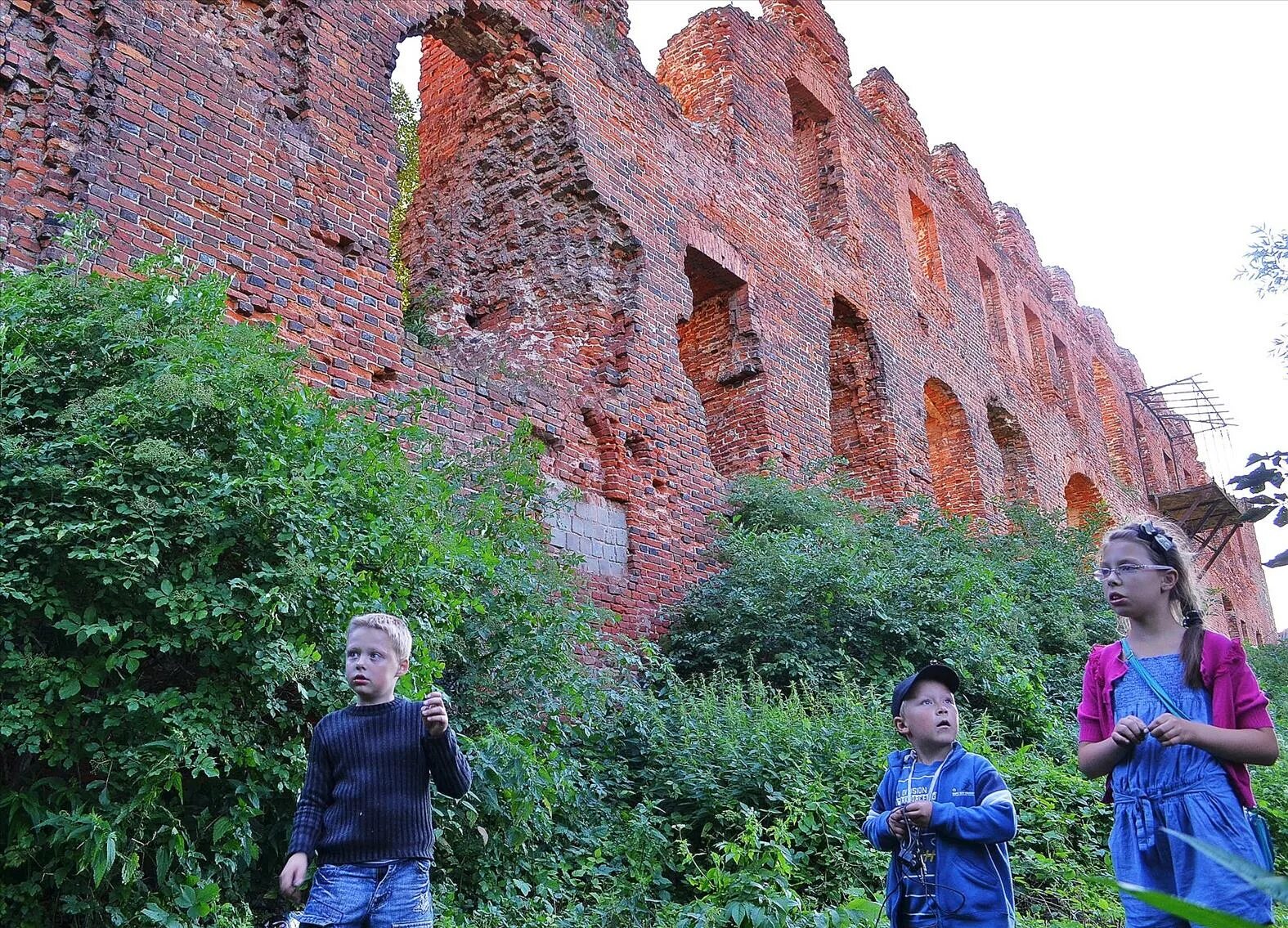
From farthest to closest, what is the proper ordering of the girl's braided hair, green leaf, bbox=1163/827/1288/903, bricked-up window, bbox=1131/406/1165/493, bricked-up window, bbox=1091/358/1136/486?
1. bricked-up window, bbox=1131/406/1165/493
2. bricked-up window, bbox=1091/358/1136/486
3. the girl's braided hair
4. green leaf, bbox=1163/827/1288/903

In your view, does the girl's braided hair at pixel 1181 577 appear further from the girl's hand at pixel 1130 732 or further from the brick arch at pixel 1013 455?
the brick arch at pixel 1013 455

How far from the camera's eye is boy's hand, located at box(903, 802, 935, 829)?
2.63 meters

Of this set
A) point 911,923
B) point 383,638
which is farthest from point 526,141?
point 911,923

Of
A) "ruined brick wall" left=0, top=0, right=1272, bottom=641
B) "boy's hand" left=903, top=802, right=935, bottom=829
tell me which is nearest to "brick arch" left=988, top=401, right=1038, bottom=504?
"ruined brick wall" left=0, top=0, right=1272, bottom=641

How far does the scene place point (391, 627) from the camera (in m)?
2.94

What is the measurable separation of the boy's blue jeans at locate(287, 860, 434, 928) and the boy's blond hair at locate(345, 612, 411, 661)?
0.58 m

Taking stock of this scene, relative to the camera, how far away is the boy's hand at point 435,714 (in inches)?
107

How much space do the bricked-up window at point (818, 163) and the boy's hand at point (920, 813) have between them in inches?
470

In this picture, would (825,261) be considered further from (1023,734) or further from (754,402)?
(1023,734)

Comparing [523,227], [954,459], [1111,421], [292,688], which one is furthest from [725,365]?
[1111,421]

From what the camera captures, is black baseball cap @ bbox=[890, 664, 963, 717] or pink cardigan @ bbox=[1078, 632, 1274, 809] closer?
pink cardigan @ bbox=[1078, 632, 1274, 809]

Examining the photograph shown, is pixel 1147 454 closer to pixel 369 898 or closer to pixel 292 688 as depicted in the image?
pixel 292 688

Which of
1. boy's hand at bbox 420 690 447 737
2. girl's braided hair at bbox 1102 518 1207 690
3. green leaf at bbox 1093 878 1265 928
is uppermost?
girl's braided hair at bbox 1102 518 1207 690

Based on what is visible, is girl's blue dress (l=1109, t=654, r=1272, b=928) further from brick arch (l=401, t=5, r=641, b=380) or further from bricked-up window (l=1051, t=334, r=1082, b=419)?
bricked-up window (l=1051, t=334, r=1082, b=419)
